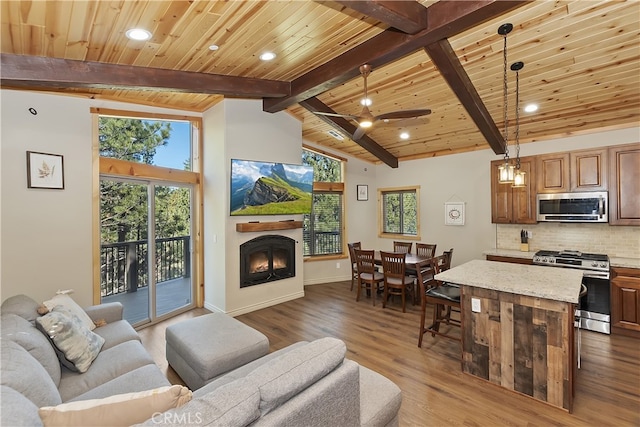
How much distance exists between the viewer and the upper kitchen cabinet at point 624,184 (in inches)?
156

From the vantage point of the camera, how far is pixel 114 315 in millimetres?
3174

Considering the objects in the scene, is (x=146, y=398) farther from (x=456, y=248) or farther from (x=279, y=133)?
(x=456, y=248)

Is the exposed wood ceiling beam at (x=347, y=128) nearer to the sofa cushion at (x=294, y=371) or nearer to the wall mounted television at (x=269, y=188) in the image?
the wall mounted television at (x=269, y=188)

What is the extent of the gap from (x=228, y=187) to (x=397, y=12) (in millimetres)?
3211

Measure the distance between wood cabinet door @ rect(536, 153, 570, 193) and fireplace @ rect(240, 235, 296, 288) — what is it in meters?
4.18

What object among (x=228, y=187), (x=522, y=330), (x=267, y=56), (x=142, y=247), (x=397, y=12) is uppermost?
(x=267, y=56)

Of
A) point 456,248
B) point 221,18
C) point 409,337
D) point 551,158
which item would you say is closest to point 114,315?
point 221,18

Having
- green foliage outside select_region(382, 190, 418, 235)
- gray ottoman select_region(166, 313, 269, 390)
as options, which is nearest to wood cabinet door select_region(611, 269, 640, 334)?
green foliage outside select_region(382, 190, 418, 235)

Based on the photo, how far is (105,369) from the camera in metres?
2.20

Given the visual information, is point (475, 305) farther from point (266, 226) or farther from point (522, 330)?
point (266, 226)

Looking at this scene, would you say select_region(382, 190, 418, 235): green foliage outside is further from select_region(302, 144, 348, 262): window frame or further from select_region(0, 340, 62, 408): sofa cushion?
select_region(0, 340, 62, 408): sofa cushion

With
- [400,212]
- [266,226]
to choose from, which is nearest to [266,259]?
[266,226]

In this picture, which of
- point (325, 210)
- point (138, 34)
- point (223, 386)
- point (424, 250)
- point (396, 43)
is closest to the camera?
point (223, 386)

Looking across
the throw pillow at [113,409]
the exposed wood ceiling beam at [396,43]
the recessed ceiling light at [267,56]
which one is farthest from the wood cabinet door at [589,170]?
the throw pillow at [113,409]
